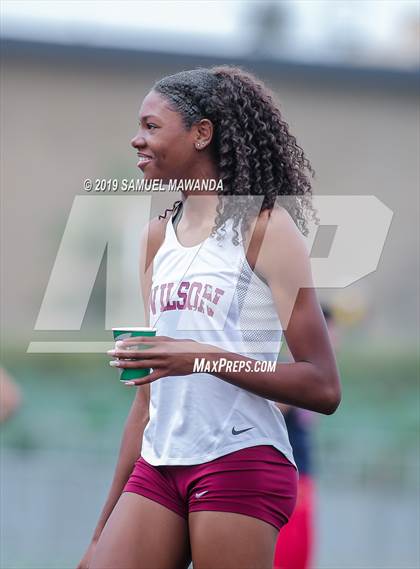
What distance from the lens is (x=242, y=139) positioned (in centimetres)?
309

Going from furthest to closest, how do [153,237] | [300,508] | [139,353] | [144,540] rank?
[300,508] < [153,237] < [144,540] < [139,353]

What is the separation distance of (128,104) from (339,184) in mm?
3566

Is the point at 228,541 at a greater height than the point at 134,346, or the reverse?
the point at 134,346

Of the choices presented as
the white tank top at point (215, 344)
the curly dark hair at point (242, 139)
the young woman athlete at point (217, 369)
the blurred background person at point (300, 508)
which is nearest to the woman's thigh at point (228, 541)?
the young woman athlete at point (217, 369)

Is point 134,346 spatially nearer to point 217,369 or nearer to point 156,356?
point 156,356

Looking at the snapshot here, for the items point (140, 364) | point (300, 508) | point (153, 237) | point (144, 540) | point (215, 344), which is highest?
point (153, 237)

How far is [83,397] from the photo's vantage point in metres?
11.5

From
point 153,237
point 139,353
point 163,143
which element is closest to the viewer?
point 139,353

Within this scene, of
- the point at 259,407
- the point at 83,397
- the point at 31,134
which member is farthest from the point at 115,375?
the point at 259,407

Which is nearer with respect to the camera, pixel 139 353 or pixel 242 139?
pixel 139 353

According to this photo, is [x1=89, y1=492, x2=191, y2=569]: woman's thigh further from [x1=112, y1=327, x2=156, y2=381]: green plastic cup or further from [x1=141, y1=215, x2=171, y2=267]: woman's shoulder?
[x1=141, y1=215, x2=171, y2=267]: woman's shoulder

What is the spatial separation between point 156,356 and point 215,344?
20cm

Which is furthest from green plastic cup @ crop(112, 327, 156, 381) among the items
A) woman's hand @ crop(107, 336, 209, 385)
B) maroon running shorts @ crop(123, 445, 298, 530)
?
maroon running shorts @ crop(123, 445, 298, 530)

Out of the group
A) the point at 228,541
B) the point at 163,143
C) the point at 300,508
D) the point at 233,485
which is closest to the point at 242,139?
the point at 163,143
